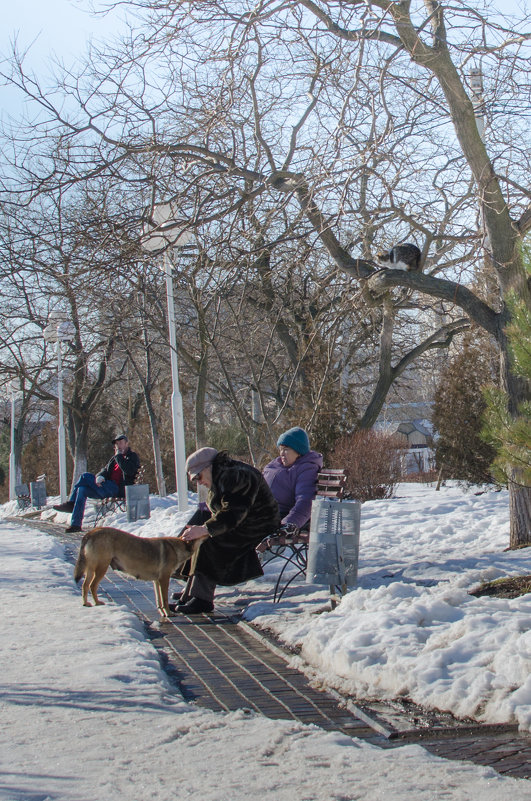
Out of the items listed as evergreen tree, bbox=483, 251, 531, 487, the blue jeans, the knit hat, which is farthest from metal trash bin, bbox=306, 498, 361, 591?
the blue jeans

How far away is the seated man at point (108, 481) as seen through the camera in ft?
49.3

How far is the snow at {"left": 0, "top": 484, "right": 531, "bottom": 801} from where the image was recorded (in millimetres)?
3291

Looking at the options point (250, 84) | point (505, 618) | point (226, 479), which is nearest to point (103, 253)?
point (250, 84)

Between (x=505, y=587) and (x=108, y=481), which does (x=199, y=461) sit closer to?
(x=505, y=587)

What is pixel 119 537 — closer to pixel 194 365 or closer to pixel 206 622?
pixel 206 622

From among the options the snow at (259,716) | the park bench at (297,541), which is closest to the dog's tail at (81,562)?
the snow at (259,716)

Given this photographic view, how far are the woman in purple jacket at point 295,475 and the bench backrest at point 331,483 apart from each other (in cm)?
10

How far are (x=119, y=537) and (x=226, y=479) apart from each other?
1.03 meters

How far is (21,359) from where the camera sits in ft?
113

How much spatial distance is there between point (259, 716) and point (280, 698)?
48 cm

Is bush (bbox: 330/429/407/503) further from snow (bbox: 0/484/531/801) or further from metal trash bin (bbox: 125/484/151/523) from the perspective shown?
snow (bbox: 0/484/531/801)

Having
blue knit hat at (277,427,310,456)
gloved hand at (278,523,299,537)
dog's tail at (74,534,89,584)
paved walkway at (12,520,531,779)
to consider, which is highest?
blue knit hat at (277,427,310,456)

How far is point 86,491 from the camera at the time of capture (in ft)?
49.5

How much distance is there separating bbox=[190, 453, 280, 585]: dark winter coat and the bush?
26.3 ft
